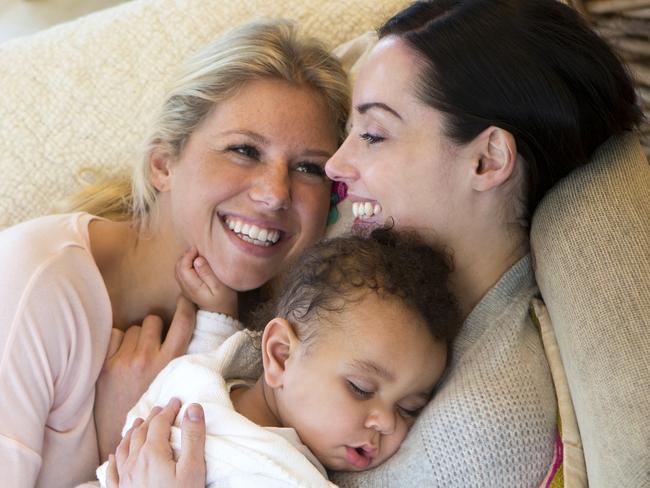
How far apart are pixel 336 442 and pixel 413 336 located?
0.21 meters

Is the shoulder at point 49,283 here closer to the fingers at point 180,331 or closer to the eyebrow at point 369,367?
the fingers at point 180,331

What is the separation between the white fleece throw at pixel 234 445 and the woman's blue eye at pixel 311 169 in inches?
19.1

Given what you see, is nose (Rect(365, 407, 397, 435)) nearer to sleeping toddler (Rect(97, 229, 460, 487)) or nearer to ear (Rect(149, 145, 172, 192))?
sleeping toddler (Rect(97, 229, 460, 487))

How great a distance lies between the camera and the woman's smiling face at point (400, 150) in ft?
4.67

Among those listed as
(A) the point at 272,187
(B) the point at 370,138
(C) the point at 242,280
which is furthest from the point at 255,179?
(B) the point at 370,138

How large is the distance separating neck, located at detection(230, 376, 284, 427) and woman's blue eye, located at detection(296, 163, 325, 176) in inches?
19.2

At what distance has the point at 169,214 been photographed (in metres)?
1.87

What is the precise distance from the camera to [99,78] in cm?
221

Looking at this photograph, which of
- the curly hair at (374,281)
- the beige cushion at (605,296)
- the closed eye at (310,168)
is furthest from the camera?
the closed eye at (310,168)

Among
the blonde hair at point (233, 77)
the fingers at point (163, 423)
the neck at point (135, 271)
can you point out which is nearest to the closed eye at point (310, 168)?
the blonde hair at point (233, 77)

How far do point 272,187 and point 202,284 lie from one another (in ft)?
0.92

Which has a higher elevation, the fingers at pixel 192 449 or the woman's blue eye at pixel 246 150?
the woman's blue eye at pixel 246 150

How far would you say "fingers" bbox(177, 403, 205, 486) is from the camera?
1.33 meters

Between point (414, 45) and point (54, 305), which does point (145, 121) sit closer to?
point (54, 305)
